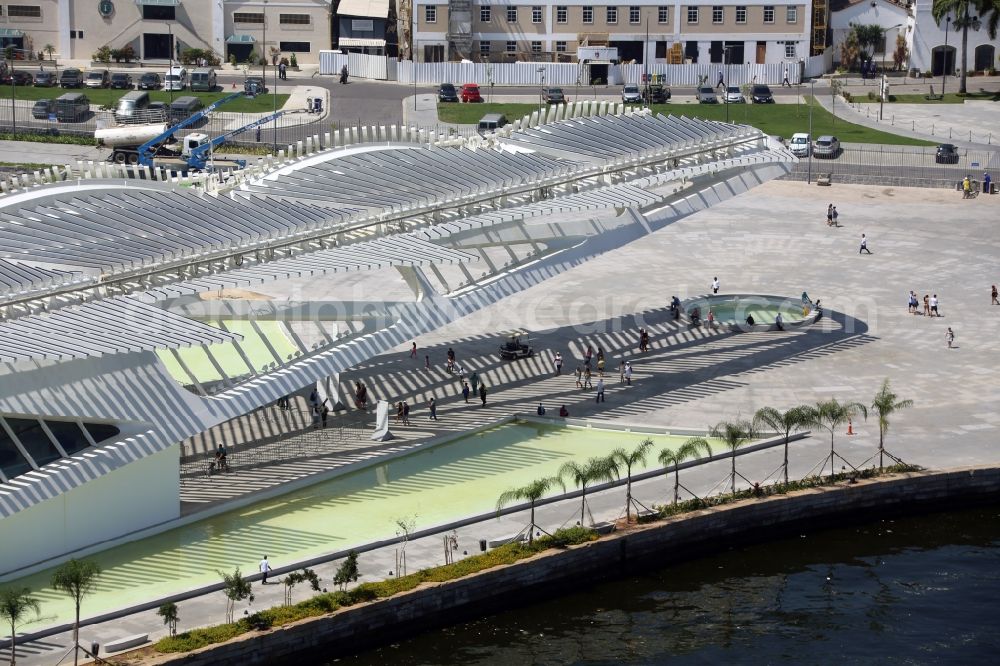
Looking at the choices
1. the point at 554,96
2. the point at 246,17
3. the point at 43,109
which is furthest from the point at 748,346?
the point at 246,17

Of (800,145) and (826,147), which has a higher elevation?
(800,145)

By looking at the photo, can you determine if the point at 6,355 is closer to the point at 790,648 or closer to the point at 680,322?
the point at 790,648

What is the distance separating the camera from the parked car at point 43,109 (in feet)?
418

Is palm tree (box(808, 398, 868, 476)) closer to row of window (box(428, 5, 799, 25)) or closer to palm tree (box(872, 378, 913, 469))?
palm tree (box(872, 378, 913, 469))

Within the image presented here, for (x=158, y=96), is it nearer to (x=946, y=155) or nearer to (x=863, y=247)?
(x=946, y=155)

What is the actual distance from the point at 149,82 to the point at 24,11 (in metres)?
15.8

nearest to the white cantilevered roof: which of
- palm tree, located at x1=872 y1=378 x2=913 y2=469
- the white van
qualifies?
palm tree, located at x1=872 y1=378 x2=913 y2=469

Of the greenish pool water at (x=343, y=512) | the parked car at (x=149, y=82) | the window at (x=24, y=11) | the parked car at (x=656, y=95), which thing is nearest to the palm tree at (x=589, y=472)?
the greenish pool water at (x=343, y=512)

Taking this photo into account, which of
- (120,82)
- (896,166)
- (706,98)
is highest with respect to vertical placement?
(120,82)

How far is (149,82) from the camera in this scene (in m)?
135

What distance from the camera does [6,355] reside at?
51.7 meters

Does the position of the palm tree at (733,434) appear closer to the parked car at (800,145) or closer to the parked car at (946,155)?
the parked car at (800,145)

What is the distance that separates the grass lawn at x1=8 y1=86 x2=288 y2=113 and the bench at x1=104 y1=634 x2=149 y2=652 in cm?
8437

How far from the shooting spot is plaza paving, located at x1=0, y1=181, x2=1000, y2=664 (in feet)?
210
